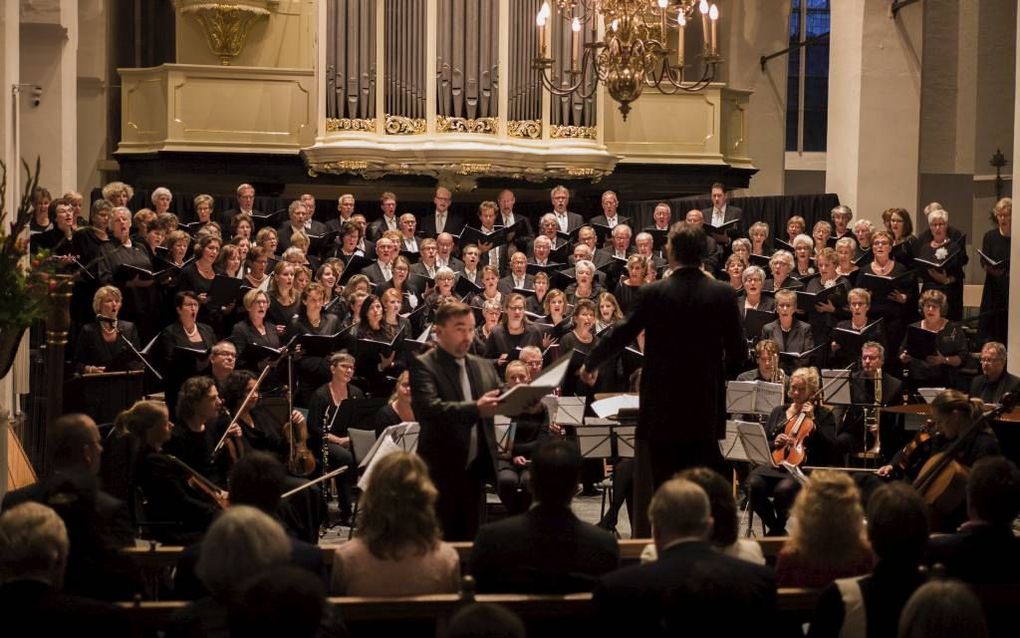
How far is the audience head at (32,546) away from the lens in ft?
11.3

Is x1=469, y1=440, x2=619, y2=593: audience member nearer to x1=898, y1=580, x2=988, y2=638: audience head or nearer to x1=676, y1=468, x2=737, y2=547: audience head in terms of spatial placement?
x1=676, y1=468, x2=737, y2=547: audience head

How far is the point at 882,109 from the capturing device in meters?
13.2

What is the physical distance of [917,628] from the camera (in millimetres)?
3061

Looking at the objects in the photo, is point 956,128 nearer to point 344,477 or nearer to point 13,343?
point 344,477

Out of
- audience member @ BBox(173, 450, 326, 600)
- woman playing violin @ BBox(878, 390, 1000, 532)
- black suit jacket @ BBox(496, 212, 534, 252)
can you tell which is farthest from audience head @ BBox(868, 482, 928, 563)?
black suit jacket @ BBox(496, 212, 534, 252)

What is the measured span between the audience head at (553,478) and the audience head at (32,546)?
1281 millimetres

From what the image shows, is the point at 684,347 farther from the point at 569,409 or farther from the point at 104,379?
the point at 104,379

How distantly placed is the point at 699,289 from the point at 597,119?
27.4 feet

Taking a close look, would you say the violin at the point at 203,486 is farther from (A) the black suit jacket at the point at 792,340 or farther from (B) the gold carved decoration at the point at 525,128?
(B) the gold carved decoration at the point at 525,128

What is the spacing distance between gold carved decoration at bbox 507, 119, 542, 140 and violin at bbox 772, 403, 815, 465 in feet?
19.2

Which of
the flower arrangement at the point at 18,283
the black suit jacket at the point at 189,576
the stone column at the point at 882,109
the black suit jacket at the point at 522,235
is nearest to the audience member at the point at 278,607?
the black suit jacket at the point at 189,576

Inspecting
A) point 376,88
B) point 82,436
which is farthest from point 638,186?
point 82,436

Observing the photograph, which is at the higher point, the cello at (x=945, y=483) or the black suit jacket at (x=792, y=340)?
the black suit jacket at (x=792, y=340)

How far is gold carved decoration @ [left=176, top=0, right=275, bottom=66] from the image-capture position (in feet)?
45.4
